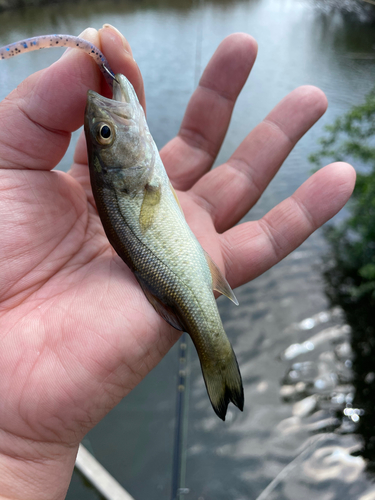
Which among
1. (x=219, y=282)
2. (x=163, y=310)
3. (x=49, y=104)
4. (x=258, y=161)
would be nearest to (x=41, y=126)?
(x=49, y=104)

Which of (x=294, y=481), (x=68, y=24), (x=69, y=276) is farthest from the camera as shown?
(x=68, y=24)

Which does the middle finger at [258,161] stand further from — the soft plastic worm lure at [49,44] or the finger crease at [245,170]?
the soft plastic worm lure at [49,44]

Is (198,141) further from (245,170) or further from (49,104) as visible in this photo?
(49,104)

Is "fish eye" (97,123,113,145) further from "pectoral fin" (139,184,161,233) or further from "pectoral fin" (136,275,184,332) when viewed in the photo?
"pectoral fin" (136,275,184,332)

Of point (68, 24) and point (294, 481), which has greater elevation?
point (68, 24)

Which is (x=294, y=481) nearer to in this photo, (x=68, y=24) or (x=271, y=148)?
(x=271, y=148)

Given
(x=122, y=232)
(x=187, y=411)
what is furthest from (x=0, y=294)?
(x=187, y=411)

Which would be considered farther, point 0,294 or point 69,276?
point 69,276
